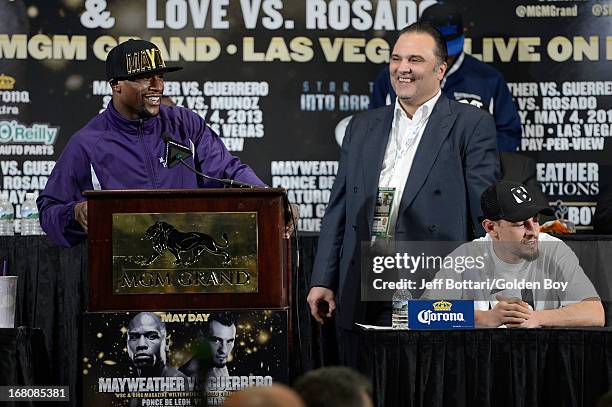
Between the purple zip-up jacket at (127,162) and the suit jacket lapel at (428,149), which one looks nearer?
the purple zip-up jacket at (127,162)

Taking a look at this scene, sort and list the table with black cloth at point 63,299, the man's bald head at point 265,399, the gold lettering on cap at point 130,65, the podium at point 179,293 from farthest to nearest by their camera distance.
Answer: the table with black cloth at point 63,299 < the gold lettering on cap at point 130,65 < the podium at point 179,293 < the man's bald head at point 265,399

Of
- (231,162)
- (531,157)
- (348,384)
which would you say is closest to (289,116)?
(531,157)

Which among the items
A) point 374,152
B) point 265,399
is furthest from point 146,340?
point 265,399

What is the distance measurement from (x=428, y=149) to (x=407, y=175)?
5.9 inches

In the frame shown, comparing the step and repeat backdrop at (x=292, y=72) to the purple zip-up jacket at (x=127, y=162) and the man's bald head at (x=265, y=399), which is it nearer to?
the purple zip-up jacket at (x=127, y=162)

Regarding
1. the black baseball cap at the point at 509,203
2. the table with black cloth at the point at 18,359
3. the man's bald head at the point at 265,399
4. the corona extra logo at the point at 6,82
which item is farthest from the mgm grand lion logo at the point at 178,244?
the corona extra logo at the point at 6,82

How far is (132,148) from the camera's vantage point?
473 cm

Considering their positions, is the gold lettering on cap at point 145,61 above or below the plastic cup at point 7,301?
above

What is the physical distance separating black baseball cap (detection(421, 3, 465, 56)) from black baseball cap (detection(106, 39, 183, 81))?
3.00 metres

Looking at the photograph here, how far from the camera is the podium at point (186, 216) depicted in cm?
391

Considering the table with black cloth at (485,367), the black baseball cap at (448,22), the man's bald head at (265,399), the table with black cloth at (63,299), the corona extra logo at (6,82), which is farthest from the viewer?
the corona extra logo at (6,82)

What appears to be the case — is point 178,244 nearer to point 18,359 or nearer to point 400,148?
point 18,359

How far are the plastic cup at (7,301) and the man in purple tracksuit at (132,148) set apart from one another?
0.40 meters

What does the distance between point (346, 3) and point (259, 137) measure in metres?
1.09
